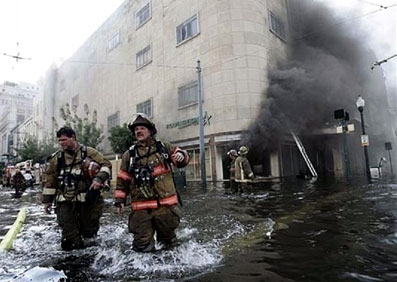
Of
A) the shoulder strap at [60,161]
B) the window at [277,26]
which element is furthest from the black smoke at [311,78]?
the shoulder strap at [60,161]

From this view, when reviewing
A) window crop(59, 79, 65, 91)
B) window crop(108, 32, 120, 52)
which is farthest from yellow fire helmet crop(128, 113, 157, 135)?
window crop(59, 79, 65, 91)

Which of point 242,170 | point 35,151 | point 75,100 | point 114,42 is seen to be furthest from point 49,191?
point 75,100

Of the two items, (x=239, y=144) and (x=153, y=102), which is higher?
(x=153, y=102)

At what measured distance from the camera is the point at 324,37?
2316cm

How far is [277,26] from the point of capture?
20.9 meters

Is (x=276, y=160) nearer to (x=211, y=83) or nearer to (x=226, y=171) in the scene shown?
(x=226, y=171)

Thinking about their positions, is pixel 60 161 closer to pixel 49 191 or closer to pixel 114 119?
pixel 49 191

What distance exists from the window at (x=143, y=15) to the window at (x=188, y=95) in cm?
897

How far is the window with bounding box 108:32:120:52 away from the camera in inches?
1170

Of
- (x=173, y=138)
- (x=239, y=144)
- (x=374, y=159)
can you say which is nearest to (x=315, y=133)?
(x=239, y=144)

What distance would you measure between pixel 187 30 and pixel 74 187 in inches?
744

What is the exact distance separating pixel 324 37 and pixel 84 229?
24784 mm

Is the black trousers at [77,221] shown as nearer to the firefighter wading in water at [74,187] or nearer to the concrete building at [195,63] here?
the firefighter wading in water at [74,187]

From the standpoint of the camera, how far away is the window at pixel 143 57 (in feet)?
79.7
